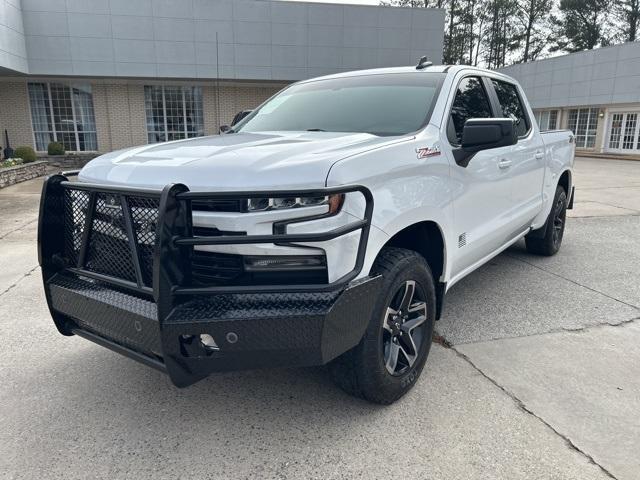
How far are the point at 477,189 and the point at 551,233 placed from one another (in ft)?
8.94

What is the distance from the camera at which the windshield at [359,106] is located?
3443 millimetres

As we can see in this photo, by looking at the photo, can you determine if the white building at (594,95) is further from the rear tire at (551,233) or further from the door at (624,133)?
the rear tire at (551,233)

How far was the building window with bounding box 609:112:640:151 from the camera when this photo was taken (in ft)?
89.7

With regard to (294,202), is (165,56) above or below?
above

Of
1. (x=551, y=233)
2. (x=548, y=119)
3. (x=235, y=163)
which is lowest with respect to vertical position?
(x=551, y=233)

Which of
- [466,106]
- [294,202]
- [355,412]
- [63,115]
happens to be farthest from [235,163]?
[63,115]

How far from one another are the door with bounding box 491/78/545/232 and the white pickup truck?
0.98 metres

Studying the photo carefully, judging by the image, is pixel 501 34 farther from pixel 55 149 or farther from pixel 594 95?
pixel 55 149

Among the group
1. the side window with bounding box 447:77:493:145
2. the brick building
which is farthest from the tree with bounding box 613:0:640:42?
the side window with bounding box 447:77:493:145

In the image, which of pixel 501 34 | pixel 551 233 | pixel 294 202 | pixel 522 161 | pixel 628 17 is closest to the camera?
pixel 294 202

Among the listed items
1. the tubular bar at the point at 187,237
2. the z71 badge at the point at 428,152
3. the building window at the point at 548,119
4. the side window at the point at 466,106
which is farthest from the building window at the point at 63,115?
the building window at the point at 548,119

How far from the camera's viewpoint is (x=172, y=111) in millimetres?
21766

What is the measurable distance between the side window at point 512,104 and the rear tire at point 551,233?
1.22m

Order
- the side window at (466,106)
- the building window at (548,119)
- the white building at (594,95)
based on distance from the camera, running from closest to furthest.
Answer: the side window at (466,106), the white building at (594,95), the building window at (548,119)
